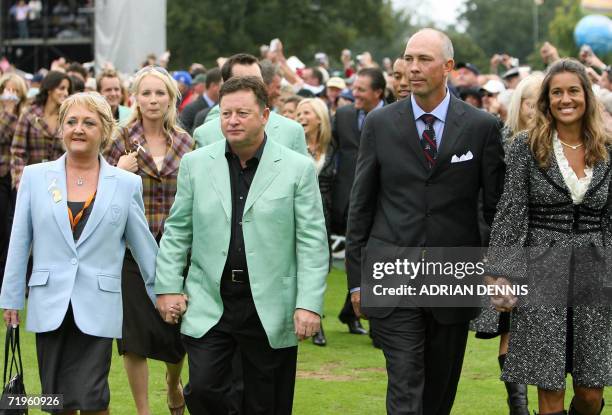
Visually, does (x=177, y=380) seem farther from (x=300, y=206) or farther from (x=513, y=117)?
(x=513, y=117)

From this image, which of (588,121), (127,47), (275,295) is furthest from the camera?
(127,47)

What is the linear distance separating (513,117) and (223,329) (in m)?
2.78

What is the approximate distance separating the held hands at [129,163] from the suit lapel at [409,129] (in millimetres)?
2036

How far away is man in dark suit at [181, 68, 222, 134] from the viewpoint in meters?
13.3

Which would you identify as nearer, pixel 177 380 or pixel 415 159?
pixel 415 159

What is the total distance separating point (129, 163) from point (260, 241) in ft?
6.13

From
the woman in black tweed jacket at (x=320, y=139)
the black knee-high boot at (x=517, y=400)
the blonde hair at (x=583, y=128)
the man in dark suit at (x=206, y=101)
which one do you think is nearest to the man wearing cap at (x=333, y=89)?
the man in dark suit at (x=206, y=101)

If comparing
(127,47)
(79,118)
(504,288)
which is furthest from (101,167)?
(127,47)

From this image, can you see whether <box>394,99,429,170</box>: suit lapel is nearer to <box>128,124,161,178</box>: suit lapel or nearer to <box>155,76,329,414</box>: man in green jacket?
<box>155,76,329,414</box>: man in green jacket

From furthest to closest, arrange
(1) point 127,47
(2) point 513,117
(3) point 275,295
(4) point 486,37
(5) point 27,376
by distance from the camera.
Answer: (4) point 486,37 → (1) point 127,47 → (5) point 27,376 → (2) point 513,117 → (3) point 275,295

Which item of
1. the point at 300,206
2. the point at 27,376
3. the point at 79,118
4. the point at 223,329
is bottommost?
the point at 27,376

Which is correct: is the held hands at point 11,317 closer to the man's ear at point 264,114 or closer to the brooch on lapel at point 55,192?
the brooch on lapel at point 55,192

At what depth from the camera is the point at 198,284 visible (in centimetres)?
641

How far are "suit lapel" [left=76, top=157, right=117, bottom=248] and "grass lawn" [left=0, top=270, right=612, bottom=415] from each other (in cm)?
248
